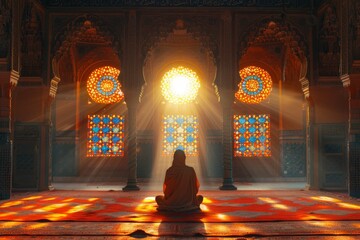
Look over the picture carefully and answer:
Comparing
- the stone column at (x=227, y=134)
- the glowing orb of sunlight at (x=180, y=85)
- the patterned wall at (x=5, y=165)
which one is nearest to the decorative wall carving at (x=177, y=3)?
the stone column at (x=227, y=134)

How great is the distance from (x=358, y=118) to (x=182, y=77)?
7.15 meters

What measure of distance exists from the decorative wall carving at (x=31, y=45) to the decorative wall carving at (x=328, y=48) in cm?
704

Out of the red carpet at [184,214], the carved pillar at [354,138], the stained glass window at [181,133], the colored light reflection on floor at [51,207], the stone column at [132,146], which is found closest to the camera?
the red carpet at [184,214]

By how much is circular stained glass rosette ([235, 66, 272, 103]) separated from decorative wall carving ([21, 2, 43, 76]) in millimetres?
6926

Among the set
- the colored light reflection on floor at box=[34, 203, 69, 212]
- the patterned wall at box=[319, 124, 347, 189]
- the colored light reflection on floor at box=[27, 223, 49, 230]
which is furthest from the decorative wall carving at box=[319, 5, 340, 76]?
the colored light reflection on floor at box=[27, 223, 49, 230]

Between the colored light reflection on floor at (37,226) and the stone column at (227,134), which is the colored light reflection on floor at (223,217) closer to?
the colored light reflection on floor at (37,226)

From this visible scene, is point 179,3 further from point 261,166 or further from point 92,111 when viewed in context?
point 261,166

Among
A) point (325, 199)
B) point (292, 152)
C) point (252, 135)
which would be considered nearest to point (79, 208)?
point (325, 199)

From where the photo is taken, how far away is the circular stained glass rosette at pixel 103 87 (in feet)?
51.8

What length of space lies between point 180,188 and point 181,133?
8409 millimetres

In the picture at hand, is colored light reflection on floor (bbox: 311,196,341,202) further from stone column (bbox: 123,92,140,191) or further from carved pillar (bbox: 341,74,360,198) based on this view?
stone column (bbox: 123,92,140,191)

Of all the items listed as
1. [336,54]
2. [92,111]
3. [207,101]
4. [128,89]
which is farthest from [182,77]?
[336,54]

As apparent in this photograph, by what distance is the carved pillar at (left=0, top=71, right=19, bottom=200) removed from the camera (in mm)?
9578

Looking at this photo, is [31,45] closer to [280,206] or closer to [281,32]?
[281,32]
